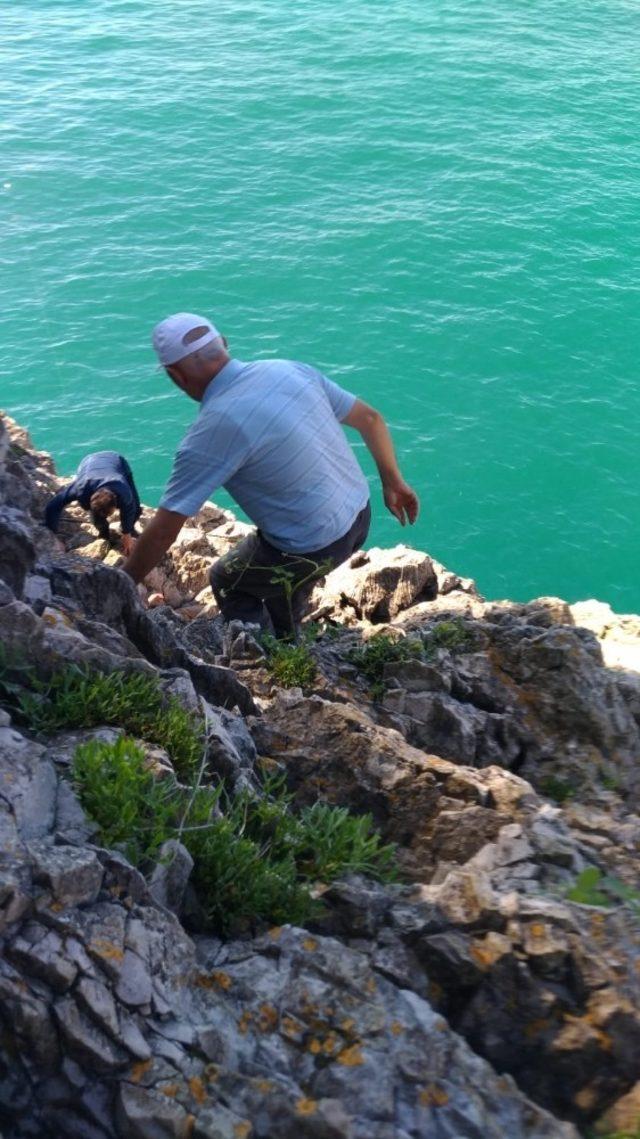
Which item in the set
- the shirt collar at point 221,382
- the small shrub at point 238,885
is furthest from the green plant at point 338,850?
the shirt collar at point 221,382

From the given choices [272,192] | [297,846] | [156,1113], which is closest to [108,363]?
[272,192]

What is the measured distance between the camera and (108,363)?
734 inches

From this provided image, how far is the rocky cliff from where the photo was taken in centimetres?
323

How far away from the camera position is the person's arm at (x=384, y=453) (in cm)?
652

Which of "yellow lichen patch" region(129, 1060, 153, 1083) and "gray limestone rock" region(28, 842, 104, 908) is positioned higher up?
"gray limestone rock" region(28, 842, 104, 908)

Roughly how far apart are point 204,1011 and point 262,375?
3.37m

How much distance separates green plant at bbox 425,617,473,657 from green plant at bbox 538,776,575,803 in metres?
1.18

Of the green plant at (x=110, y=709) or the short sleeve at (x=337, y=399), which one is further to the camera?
the short sleeve at (x=337, y=399)

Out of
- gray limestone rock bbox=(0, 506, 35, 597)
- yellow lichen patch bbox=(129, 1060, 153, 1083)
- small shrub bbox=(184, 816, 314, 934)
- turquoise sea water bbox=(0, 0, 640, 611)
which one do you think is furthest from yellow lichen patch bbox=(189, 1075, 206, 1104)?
turquoise sea water bbox=(0, 0, 640, 611)

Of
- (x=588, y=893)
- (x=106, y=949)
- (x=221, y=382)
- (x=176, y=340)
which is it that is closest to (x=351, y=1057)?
Result: (x=106, y=949)

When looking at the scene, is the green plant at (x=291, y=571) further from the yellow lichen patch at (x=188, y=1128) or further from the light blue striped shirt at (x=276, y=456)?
the yellow lichen patch at (x=188, y=1128)

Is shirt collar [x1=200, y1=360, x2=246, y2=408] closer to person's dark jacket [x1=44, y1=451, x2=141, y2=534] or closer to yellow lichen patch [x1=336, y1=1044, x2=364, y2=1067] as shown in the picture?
yellow lichen patch [x1=336, y1=1044, x2=364, y2=1067]

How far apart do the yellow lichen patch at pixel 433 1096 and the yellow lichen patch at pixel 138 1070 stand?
801 millimetres

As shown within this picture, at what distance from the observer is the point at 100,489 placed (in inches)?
371
